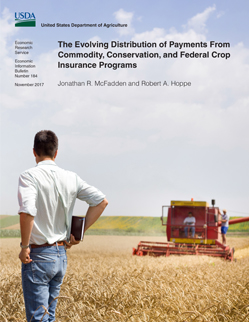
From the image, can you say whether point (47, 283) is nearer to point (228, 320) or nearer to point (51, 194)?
point (51, 194)

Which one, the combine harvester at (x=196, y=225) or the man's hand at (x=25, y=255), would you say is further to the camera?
the combine harvester at (x=196, y=225)

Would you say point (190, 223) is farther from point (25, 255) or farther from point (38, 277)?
point (25, 255)

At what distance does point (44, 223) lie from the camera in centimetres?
338

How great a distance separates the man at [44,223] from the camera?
10.7 feet

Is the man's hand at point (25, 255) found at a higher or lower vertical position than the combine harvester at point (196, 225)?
higher

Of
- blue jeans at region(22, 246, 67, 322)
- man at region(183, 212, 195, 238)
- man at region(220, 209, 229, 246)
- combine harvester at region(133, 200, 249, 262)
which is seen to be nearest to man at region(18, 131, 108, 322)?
blue jeans at region(22, 246, 67, 322)

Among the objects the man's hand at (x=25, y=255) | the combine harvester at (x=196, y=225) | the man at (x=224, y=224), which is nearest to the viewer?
the man's hand at (x=25, y=255)

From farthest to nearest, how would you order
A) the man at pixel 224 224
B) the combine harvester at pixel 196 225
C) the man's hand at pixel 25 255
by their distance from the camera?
the man at pixel 224 224
the combine harvester at pixel 196 225
the man's hand at pixel 25 255

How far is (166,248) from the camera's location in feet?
46.6

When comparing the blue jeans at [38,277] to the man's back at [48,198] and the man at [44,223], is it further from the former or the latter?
the man's back at [48,198]

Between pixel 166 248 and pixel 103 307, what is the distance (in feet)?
32.9

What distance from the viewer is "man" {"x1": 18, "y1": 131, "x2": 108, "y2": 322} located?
325cm

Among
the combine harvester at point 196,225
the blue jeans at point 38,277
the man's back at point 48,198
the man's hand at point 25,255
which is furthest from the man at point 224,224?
the man's hand at point 25,255

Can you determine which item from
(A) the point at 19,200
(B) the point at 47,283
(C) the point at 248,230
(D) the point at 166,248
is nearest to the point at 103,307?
(B) the point at 47,283
